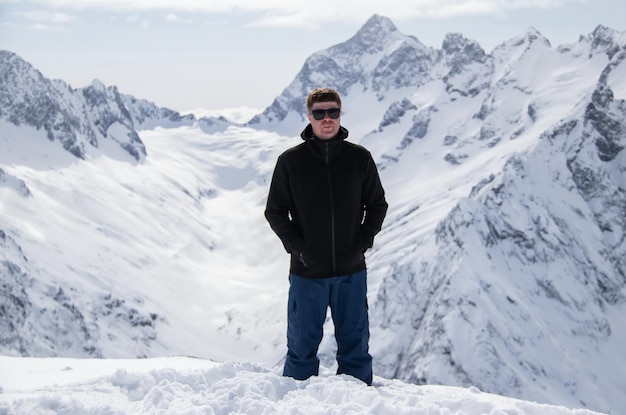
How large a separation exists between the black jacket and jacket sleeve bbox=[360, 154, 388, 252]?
0.23 feet

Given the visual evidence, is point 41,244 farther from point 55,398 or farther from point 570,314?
point 55,398

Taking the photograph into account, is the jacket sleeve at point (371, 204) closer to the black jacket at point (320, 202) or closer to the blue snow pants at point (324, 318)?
the black jacket at point (320, 202)

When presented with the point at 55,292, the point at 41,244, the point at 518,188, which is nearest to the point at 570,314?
the point at 518,188

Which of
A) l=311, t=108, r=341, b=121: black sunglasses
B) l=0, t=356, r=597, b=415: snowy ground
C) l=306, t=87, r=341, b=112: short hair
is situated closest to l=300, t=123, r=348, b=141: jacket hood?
l=311, t=108, r=341, b=121: black sunglasses

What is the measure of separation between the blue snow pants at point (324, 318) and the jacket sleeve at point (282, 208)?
29.7 inches

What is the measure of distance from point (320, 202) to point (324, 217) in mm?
251

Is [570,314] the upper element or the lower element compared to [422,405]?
lower

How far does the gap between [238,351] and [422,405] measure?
15701cm

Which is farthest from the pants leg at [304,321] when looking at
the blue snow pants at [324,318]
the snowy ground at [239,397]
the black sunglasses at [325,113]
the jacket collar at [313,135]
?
the black sunglasses at [325,113]

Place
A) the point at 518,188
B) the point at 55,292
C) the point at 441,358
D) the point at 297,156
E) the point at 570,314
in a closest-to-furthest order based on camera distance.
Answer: the point at 297,156 < the point at 441,358 < the point at 55,292 < the point at 570,314 < the point at 518,188

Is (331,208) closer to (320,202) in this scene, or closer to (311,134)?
(320,202)

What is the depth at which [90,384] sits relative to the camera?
9297 millimetres

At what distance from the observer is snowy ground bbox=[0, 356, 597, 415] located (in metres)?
7.99

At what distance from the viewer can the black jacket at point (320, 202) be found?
9016 millimetres
